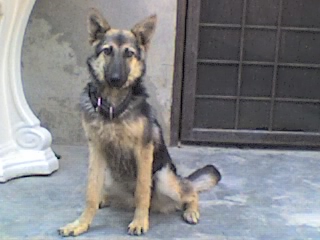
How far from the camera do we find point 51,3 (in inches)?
179

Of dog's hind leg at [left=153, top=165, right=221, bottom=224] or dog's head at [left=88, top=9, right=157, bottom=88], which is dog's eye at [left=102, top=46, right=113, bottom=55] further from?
dog's hind leg at [left=153, top=165, right=221, bottom=224]

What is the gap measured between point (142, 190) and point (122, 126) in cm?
36

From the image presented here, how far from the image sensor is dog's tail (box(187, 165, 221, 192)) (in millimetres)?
3593

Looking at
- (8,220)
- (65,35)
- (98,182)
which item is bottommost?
(8,220)

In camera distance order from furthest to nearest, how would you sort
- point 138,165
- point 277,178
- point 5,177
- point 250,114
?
point 250,114 → point 277,178 → point 5,177 → point 138,165

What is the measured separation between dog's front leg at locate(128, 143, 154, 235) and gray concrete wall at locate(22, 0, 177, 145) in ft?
5.38

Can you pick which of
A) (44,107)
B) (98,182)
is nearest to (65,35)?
(44,107)

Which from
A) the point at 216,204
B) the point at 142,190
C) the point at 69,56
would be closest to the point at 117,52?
the point at 142,190

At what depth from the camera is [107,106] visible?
3.06 metres

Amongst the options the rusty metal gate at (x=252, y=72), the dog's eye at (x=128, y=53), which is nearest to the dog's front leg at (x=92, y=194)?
the dog's eye at (x=128, y=53)

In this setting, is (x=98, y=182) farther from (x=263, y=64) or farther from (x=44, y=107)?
(x=263, y=64)

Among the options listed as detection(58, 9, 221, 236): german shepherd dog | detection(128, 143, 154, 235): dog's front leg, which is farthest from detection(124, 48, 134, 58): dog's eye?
detection(128, 143, 154, 235): dog's front leg

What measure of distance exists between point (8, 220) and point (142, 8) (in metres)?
2.07

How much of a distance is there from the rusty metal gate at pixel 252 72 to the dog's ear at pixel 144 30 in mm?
1549
